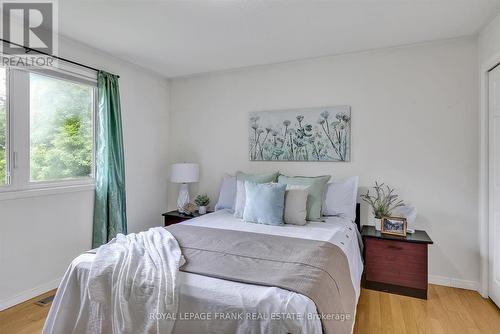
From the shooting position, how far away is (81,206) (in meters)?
3.03

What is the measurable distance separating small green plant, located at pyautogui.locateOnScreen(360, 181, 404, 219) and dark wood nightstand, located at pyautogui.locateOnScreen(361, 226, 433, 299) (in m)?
0.26

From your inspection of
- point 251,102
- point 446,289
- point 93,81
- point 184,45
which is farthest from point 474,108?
point 93,81

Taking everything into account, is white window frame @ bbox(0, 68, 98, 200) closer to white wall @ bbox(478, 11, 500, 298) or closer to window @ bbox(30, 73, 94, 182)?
window @ bbox(30, 73, 94, 182)

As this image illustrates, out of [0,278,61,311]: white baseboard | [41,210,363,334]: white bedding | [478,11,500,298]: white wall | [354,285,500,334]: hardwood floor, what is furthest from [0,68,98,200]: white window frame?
[478,11,500,298]: white wall

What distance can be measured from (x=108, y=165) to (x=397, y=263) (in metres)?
3.17

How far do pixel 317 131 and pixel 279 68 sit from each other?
97 cm

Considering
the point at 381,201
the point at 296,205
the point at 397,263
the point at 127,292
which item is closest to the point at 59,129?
the point at 127,292

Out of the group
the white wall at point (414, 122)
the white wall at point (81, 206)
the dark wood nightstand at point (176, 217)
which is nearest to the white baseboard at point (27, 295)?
the white wall at point (81, 206)

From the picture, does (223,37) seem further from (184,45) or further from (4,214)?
(4,214)

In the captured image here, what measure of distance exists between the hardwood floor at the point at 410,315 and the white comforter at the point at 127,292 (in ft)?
2.71

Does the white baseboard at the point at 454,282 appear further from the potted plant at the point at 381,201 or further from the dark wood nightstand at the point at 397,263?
the potted plant at the point at 381,201

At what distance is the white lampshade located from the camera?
12.1 ft

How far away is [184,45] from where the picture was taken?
3.02 metres

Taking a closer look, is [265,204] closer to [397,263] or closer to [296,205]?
[296,205]
